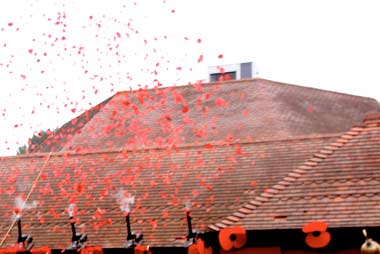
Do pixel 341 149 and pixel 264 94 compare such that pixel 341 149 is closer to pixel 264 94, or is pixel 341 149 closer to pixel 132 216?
pixel 132 216

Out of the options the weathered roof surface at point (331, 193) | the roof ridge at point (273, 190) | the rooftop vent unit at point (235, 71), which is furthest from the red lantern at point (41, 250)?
the rooftop vent unit at point (235, 71)

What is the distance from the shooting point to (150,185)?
18.2 metres

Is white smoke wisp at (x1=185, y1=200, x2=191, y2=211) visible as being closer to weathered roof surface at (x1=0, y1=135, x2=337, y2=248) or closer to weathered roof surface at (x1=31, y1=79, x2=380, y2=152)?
weathered roof surface at (x1=0, y1=135, x2=337, y2=248)

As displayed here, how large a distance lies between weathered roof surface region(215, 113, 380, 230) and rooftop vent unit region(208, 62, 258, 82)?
761 inches

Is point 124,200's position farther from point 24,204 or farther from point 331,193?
point 331,193

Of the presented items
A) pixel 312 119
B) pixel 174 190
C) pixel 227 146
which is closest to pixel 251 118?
pixel 312 119

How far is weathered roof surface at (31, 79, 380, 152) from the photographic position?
2466 cm

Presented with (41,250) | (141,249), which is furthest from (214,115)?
(141,249)

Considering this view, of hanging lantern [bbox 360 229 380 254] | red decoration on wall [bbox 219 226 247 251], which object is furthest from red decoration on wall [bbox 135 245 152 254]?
hanging lantern [bbox 360 229 380 254]

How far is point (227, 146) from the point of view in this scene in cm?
1923

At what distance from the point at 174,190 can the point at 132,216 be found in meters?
1.29

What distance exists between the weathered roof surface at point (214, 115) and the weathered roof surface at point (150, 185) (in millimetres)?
4141

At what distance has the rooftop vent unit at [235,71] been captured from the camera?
34.1 meters

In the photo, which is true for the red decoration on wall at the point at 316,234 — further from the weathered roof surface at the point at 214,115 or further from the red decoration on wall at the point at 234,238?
the weathered roof surface at the point at 214,115
